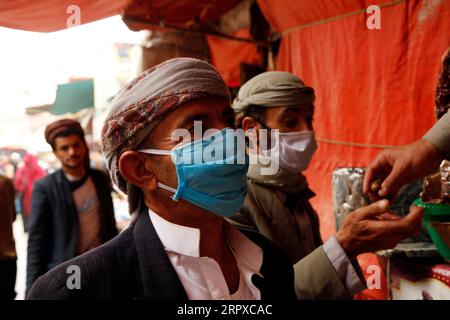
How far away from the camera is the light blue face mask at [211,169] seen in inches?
44.3

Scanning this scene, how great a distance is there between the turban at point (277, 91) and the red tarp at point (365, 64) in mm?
388

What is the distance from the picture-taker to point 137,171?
1148mm

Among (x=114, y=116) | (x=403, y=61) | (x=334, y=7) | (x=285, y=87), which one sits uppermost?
(x=334, y=7)

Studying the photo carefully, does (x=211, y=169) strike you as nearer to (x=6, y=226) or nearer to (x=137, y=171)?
(x=137, y=171)

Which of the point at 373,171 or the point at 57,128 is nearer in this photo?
the point at 373,171

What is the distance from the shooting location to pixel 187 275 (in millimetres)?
1073

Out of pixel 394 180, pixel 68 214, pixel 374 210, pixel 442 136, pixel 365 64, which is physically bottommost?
pixel 68 214

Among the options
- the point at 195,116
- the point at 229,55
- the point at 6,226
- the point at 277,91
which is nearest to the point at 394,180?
the point at 277,91

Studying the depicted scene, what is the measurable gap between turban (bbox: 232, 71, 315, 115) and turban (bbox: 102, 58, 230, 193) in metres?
0.69

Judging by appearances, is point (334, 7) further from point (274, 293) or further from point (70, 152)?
point (70, 152)

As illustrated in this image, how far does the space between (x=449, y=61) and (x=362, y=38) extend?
1.55 feet

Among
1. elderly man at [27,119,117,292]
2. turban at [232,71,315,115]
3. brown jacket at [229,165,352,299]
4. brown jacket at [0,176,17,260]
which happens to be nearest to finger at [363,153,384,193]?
brown jacket at [229,165,352,299]

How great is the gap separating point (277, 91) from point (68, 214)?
1608 mm
